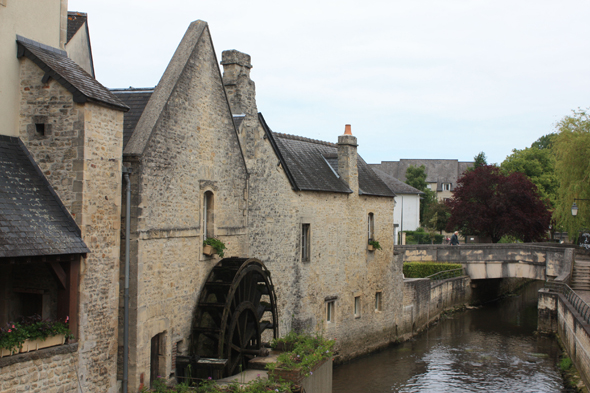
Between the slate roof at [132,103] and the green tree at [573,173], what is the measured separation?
75.7ft

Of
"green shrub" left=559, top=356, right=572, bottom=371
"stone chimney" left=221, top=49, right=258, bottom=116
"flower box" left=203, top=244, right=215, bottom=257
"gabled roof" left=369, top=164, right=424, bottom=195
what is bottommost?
"green shrub" left=559, top=356, right=572, bottom=371

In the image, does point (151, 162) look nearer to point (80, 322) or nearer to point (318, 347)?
point (80, 322)

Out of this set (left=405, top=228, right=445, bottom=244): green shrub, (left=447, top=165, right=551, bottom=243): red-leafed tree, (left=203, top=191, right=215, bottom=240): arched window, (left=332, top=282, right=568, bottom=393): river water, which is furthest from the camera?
(left=405, top=228, right=445, bottom=244): green shrub

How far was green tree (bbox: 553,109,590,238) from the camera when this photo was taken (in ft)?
93.1

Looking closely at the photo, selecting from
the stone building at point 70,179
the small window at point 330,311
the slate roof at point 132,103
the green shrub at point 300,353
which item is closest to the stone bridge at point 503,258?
the small window at point 330,311

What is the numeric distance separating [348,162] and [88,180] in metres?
11.9

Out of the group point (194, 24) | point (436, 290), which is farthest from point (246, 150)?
point (436, 290)

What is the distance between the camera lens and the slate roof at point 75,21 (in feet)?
42.4

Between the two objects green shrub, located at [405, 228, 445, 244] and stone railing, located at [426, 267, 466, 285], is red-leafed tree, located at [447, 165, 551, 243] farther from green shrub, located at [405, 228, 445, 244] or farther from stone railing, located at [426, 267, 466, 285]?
green shrub, located at [405, 228, 445, 244]

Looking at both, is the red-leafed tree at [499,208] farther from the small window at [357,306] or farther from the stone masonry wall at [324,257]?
the small window at [357,306]

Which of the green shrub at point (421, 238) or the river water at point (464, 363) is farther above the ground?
the green shrub at point (421, 238)

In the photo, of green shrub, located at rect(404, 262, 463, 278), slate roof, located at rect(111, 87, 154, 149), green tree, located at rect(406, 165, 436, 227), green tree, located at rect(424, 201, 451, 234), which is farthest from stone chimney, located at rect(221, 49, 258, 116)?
green tree, located at rect(406, 165, 436, 227)

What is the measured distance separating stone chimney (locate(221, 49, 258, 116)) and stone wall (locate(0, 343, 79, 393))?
27.6 ft

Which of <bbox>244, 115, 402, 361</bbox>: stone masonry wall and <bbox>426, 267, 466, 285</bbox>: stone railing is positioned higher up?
<bbox>244, 115, 402, 361</bbox>: stone masonry wall
